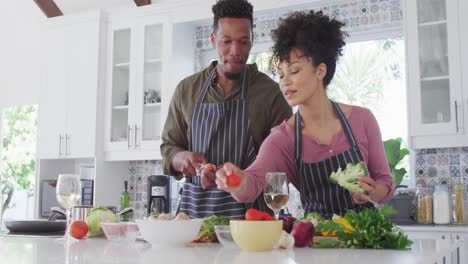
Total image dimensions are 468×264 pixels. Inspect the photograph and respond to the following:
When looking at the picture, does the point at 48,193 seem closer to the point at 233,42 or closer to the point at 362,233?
the point at 233,42

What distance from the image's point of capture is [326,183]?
6.40ft

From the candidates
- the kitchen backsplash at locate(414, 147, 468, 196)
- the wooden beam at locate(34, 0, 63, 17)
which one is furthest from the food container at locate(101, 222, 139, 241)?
the wooden beam at locate(34, 0, 63, 17)

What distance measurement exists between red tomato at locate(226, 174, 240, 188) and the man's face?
88 cm

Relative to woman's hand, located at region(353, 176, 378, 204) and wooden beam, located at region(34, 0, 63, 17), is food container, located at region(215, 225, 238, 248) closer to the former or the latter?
woman's hand, located at region(353, 176, 378, 204)

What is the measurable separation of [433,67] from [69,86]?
3117 millimetres

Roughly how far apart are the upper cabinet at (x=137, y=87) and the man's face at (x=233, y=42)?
2.30 metres

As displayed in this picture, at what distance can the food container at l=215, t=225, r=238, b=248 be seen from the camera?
60.0 inches

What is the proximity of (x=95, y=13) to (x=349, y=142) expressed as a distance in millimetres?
3700

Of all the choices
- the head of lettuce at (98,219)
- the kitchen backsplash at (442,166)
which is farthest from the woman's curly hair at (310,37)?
the kitchen backsplash at (442,166)

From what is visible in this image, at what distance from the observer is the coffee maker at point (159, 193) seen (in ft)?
15.4

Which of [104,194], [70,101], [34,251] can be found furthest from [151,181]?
[34,251]

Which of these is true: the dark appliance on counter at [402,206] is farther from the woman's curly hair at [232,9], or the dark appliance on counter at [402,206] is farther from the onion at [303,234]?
the onion at [303,234]

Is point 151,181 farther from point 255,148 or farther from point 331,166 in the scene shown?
point 331,166

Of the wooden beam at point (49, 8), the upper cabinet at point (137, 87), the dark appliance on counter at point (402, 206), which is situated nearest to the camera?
the dark appliance on counter at point (402, 206)
